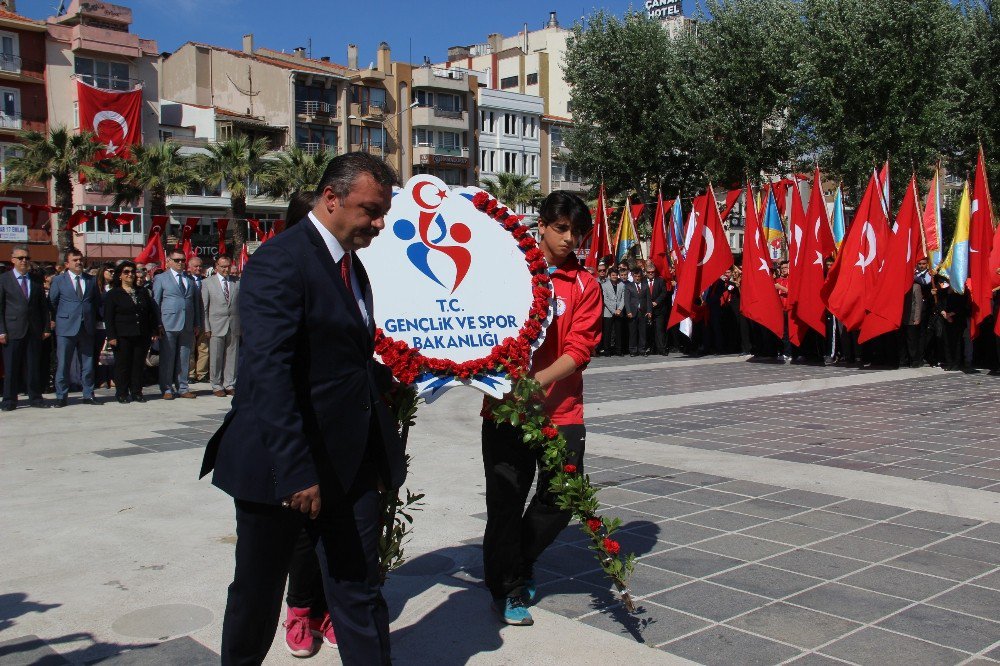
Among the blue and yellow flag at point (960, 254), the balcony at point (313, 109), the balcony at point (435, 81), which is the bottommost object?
the blue and yellow flag at point (960, 254)

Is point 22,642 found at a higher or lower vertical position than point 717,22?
lower

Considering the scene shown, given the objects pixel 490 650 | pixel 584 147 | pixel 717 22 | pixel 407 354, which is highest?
pixel 717 22

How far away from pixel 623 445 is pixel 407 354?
5.48 metres

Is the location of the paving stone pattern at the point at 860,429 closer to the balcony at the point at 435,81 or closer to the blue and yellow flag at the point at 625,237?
the blue and yellow flag at the point at 625,237

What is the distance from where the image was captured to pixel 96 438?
9734mm

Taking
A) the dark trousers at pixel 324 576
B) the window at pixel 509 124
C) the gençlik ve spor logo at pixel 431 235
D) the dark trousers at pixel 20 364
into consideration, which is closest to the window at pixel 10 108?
the window at pixel 509 124

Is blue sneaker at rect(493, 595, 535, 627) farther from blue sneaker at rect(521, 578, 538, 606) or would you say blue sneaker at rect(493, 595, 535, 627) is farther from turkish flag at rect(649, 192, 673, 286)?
turkish flag at rect(649, 192, 673, 286)

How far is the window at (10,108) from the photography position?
50.1 m

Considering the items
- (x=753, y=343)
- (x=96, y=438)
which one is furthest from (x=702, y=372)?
(x=96, y=438)

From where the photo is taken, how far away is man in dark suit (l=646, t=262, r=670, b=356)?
21438 mm

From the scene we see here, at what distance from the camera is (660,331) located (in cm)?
2147

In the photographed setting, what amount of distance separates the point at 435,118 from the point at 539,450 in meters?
68.4

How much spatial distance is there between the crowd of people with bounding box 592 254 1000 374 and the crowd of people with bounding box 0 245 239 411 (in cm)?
816

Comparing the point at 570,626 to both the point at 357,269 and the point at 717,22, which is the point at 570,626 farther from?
the point at 717,22
